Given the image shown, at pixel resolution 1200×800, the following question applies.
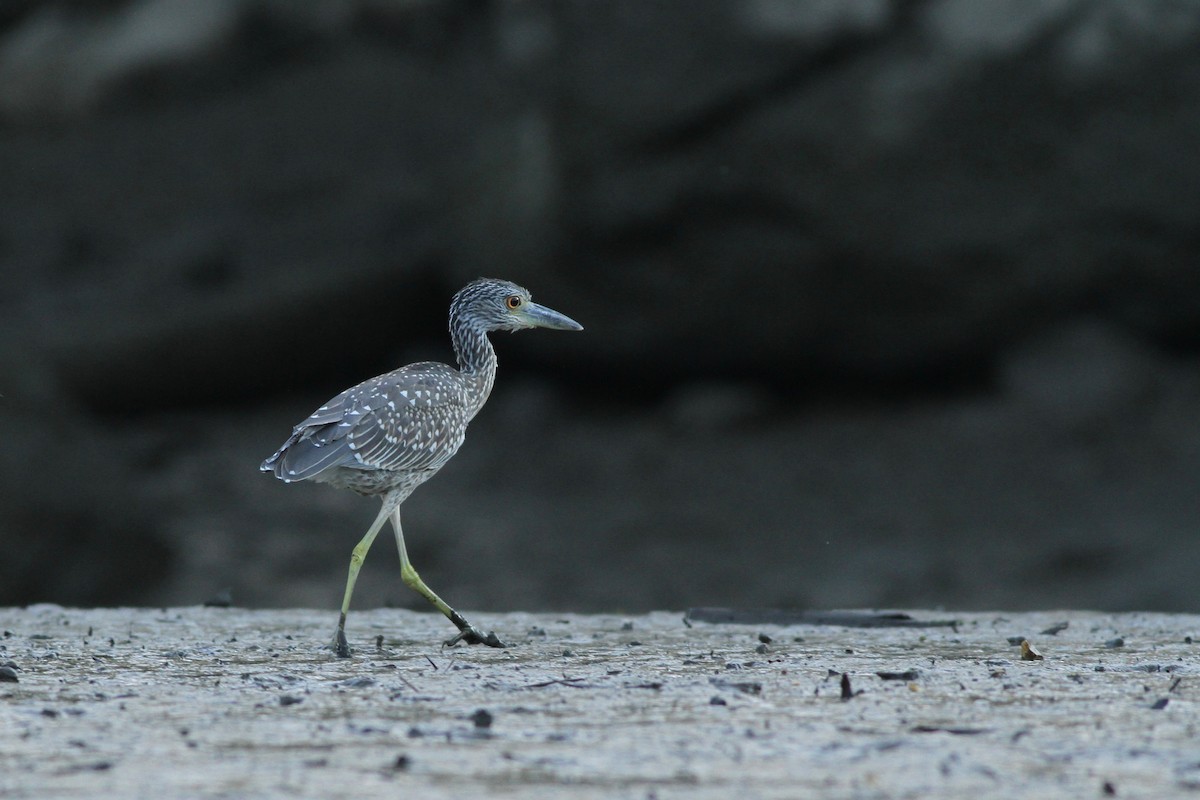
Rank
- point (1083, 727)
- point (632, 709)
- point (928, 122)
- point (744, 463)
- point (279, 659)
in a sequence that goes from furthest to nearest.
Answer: point (744, 463) < point (928, 122) < point (279, 659) < point (632, 709) < point (1083, 727)

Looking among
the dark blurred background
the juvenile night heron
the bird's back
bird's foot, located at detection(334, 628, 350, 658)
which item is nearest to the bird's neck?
the juvenile night heron

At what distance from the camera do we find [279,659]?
25.5 feet

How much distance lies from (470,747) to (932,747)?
1431 millimetres

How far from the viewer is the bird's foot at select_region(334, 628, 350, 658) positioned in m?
7.87

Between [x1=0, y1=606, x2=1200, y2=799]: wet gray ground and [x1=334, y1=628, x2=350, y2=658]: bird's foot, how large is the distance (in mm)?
108

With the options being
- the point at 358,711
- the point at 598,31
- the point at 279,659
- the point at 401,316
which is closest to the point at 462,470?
the point at 401,316

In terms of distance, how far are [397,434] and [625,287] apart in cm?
878

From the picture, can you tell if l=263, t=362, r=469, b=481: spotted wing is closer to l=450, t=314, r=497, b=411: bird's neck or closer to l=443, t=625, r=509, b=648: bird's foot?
l=450, t=314, r=497, b=411: bird's neck

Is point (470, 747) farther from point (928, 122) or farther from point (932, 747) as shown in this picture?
point (928, 122)

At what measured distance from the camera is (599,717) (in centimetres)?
586

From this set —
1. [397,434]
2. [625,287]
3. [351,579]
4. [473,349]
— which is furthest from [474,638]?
[625,287]

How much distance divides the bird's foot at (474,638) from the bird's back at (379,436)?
0.85 m

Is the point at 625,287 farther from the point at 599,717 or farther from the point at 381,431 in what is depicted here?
the point at 599,717

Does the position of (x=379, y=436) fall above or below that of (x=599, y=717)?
above
